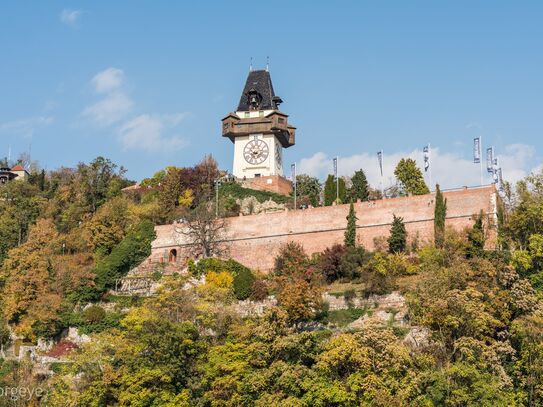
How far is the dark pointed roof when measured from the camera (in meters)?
74.0

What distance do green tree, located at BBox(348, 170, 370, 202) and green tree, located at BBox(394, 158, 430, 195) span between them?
259cm

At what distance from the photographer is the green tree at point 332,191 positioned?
64.4 m

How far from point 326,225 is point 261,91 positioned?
21.5 meters

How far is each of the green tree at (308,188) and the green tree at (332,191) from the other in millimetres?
2185

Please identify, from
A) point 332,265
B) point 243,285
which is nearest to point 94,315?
point 243,285

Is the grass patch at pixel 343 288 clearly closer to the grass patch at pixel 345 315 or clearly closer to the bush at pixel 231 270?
the grass patch at pixel 345 315

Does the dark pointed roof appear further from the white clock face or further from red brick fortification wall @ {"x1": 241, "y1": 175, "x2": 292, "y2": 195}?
red brick fortification wall @ {"x1": 241, "y1": 175, "x2": 292, "y2": 195}

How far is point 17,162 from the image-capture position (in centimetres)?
9469

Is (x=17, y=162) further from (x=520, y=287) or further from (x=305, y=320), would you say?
(x=520, y=287)

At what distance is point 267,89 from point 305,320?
3320 cm

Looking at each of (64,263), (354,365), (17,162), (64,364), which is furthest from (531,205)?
(17,162)

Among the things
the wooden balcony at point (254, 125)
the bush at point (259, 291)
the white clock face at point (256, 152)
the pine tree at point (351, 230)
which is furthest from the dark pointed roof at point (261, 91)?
the bush at point (259, 291)

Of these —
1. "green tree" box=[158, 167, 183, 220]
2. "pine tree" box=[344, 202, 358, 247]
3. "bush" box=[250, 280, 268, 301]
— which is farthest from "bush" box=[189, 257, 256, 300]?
"green tree" box=[158, 167, 183, 220]

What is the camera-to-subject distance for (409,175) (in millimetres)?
63906
